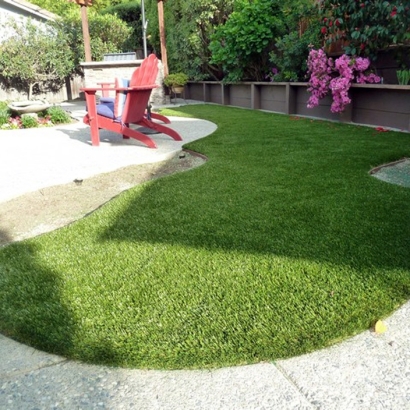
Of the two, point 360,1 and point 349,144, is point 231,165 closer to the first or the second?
point 349,144

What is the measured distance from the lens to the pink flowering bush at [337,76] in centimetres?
646

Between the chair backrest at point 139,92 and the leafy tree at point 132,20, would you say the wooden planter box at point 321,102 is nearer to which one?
the chair backrest at point 139,92

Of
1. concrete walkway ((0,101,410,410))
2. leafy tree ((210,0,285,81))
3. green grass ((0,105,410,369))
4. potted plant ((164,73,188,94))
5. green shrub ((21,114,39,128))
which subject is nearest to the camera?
concrete walkway ((0,101,410,410))

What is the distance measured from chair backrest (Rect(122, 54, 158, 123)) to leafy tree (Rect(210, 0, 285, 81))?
428 centimetres

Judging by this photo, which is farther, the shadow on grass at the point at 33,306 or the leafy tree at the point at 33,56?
the leafy tree at the point at 33,56

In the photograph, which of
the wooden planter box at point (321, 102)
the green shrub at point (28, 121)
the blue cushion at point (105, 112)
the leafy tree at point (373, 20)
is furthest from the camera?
the green shrub at point (28, 121)

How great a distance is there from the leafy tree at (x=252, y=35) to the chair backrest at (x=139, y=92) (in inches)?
168

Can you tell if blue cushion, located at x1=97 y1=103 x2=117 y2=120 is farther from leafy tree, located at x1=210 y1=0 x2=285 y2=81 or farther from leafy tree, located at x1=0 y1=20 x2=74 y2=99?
leafy tree, located at x1=0 y1=20 x2=74 y2=99

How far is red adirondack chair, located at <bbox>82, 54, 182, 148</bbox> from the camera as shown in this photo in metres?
5.44

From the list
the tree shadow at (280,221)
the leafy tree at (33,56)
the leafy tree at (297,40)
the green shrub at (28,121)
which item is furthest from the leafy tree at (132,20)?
the tree shadow at (280,221)

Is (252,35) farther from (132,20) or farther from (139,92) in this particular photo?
(132,20)

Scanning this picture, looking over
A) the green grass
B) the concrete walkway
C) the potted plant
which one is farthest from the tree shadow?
the potted plant

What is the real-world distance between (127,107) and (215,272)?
3.80 m

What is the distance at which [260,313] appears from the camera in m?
1.79
